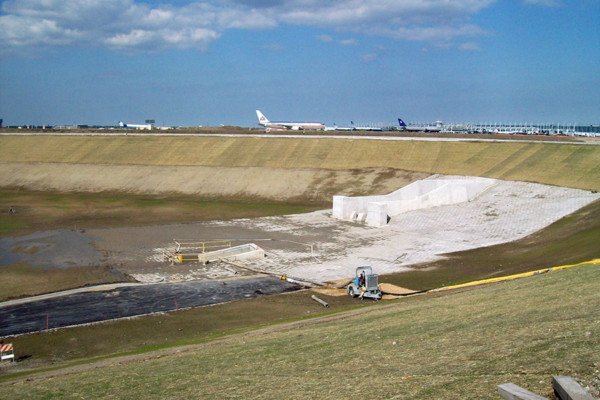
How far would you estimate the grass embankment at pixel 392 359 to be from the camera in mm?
9367

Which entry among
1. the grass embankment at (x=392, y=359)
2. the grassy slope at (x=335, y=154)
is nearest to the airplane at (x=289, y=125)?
the grassy slope at (x=335, y=154)

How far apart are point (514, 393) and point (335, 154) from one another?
6862 centimetres

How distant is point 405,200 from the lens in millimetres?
50094

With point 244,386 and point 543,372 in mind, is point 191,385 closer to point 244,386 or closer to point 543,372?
point 244,386

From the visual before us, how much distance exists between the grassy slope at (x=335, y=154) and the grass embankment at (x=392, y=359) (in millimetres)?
41209

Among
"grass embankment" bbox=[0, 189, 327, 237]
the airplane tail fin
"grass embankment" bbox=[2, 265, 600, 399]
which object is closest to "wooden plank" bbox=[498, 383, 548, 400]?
"grass embankment" bbox=[2, 265, 600, 399]

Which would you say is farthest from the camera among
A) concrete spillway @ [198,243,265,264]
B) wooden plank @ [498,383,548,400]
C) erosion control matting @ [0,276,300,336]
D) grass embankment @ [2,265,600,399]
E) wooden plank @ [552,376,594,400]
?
concrete spillway @ [198,243,265,264]

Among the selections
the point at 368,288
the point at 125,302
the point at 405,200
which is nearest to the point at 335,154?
the point at 405,200

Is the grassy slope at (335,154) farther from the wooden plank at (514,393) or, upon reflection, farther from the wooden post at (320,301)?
the wooden plank at (514,393)

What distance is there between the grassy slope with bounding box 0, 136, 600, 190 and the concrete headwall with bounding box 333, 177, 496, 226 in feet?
25.1

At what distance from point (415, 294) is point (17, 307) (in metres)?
18.8

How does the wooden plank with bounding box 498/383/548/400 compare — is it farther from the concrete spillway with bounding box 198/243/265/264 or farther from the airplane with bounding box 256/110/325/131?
the airplane with bounding box 256/110/325/131

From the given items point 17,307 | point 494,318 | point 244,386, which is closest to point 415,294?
point 494,318

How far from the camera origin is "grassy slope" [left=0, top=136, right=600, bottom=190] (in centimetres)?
5866
